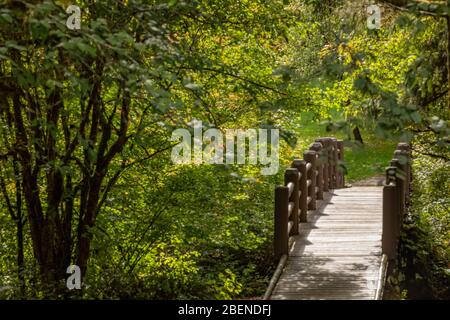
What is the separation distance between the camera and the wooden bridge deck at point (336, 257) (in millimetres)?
10414

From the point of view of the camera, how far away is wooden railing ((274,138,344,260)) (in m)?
11.9

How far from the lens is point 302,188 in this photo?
46.6ft

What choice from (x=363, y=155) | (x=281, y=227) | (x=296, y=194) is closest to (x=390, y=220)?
(x=281, y=227)

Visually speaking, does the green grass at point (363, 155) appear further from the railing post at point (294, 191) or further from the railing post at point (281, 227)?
the railing post at point (281, 227)

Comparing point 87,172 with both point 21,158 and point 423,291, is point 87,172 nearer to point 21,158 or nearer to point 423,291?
point 21,158

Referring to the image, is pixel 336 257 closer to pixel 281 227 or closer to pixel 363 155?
pixel 281 227

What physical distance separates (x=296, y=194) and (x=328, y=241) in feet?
3.23

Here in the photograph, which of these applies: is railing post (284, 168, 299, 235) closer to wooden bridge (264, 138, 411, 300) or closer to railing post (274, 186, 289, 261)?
wooden bridge (264, 138, 411, 300)

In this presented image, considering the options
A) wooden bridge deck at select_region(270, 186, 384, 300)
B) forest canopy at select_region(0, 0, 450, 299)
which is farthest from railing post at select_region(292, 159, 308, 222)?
forest canopy at select_region(0, 0, 450, 299)

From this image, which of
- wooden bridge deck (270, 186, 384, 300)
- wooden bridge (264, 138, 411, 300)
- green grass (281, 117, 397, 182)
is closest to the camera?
wooden bridge deck (270, 186, 384, 300)

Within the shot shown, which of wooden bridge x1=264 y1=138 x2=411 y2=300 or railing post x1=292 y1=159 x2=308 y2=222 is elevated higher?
railing post x1=292 y1=159 x2=308 y2=222

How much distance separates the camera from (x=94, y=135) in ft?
35.4
